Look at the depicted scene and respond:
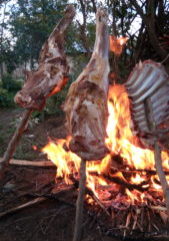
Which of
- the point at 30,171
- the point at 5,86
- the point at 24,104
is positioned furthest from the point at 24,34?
the point at 24,104

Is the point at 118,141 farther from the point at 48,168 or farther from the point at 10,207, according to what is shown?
the point at 10,207

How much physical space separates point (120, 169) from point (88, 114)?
43.0 inches

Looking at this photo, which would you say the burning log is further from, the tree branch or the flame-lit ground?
the tree branch

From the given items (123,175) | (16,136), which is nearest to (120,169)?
(123,175)

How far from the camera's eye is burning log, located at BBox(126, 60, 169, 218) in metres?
1.68

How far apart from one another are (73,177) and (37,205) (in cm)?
39

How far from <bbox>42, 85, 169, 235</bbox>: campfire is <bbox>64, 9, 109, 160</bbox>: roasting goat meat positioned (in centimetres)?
62

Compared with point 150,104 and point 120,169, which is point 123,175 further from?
point 150,104

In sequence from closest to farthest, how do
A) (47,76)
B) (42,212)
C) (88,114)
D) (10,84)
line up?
(88,114)
(47,76)
(42,212)
(10,84)

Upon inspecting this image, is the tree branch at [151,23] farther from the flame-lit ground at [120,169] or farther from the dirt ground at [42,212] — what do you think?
the dirt ground at [42,212]

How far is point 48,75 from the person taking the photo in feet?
6.49

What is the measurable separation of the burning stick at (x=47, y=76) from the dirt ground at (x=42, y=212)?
2.25 feet

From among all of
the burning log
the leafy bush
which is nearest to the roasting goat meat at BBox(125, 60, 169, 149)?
the burning log

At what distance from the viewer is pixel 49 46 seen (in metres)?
2.08
